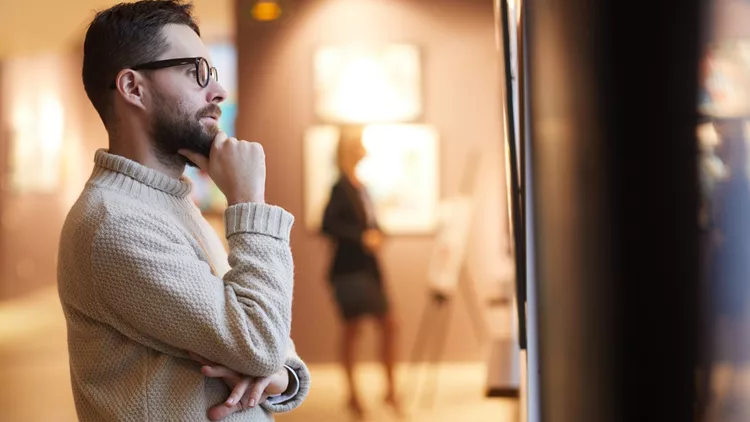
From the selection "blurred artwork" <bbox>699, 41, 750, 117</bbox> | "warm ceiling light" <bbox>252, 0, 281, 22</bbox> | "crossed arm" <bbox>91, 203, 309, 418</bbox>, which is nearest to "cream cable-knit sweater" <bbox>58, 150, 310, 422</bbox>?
"crossed arm" <bbox>91, 203, 309, 418</bbox>

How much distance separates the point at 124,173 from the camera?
103cm

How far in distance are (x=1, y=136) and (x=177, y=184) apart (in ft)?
12.5

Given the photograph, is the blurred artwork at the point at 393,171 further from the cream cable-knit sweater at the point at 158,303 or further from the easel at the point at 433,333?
the cream cable-knit sweater at the point at 158,303

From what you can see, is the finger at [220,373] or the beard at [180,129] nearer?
the finger at [220,373]

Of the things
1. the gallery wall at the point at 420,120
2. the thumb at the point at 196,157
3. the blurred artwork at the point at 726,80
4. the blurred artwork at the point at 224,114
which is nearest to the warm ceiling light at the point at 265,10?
the gallery wall at the point at 420,120

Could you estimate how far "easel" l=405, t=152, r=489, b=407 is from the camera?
4.28 m

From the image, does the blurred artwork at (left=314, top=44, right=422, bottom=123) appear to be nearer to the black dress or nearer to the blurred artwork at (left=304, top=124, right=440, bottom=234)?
the blurred artwork at (left=304, top=124, right=440, bottom=234)

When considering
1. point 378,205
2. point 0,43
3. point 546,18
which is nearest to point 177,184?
point 546,18

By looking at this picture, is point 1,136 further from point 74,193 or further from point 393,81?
point 393,81

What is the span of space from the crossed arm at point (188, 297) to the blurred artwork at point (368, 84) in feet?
11.1

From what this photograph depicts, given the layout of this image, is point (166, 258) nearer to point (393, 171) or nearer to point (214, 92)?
point (214, 92)

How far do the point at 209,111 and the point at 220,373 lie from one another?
334 millimetres

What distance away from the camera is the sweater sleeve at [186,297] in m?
0.91

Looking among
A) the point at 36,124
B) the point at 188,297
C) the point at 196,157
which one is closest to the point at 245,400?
the point at 188,297
